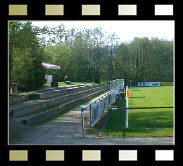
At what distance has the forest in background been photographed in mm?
16766

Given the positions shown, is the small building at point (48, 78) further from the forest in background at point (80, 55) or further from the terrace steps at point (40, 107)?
the terrace steps at point (40, 107)

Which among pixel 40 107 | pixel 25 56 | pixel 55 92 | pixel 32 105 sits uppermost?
pixel 25 56

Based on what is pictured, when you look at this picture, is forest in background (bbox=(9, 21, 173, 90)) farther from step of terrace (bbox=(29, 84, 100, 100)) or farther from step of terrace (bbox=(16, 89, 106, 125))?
step of terrace (bbox=(16, 89, 106, 125))

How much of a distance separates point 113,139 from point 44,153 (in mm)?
4192

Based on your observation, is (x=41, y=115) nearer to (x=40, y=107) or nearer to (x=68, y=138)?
Answer: (x=40, y=107)

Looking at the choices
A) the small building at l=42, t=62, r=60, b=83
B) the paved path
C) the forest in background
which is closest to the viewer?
the paved path

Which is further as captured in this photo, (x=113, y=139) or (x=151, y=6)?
(x=113, y=139)

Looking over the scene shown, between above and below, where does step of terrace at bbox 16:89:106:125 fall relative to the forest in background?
below

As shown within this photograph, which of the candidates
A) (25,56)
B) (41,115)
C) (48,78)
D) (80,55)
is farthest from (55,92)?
(48,78)

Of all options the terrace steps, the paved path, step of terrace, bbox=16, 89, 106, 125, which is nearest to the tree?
the terrace steps

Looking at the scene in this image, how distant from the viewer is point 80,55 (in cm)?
2484

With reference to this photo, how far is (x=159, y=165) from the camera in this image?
481 centimetres

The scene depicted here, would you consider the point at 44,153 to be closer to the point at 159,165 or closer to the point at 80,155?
the point at 80,155
